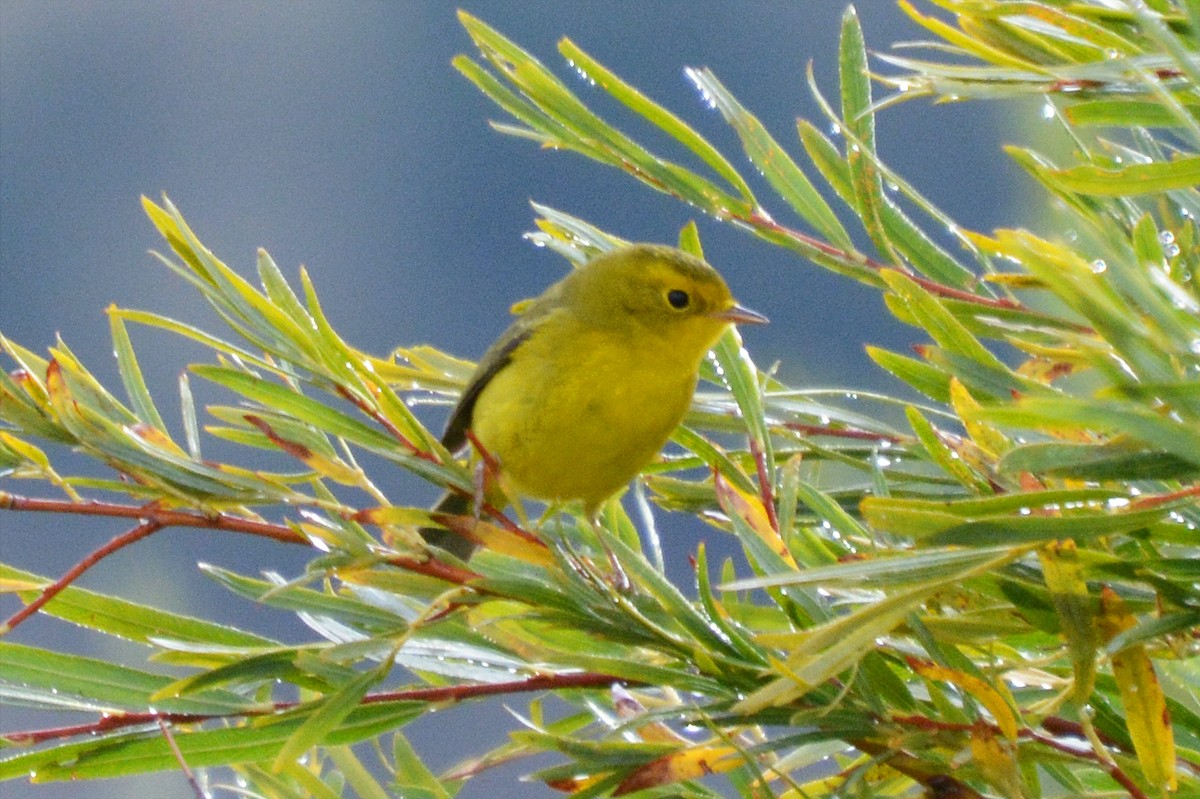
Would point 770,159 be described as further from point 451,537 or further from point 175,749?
point 451,537

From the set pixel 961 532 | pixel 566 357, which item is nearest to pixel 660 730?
pixel 961 532

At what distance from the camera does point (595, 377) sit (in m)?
1.90

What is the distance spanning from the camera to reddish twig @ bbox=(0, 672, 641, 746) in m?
1.04

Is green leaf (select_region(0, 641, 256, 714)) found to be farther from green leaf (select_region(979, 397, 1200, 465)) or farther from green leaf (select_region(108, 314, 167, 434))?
green leaf (select_region(979, 397, 1200, 465))

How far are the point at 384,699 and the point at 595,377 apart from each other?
0.85 meters

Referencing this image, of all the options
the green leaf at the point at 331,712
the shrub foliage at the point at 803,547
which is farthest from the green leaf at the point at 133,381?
the green leaf at the point at 331,712

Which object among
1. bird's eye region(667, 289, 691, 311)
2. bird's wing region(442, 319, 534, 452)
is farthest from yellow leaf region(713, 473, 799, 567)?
bird's eye region(667, 289, 691, 311)

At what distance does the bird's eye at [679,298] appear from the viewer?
2.19m

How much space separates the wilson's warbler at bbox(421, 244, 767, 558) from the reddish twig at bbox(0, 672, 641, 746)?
21.1 inches

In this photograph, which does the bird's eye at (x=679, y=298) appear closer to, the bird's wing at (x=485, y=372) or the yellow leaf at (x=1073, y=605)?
the bird's wing at (x=485, y=372)

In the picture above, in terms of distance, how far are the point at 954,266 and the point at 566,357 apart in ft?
2.24

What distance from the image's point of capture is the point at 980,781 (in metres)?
1.01

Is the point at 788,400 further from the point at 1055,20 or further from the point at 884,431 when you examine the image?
the point at 1055,20

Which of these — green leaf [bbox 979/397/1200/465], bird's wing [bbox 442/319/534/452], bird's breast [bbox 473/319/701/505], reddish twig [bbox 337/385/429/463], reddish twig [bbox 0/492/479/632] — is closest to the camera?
green leaf [bbox 979/397/1200/465]
